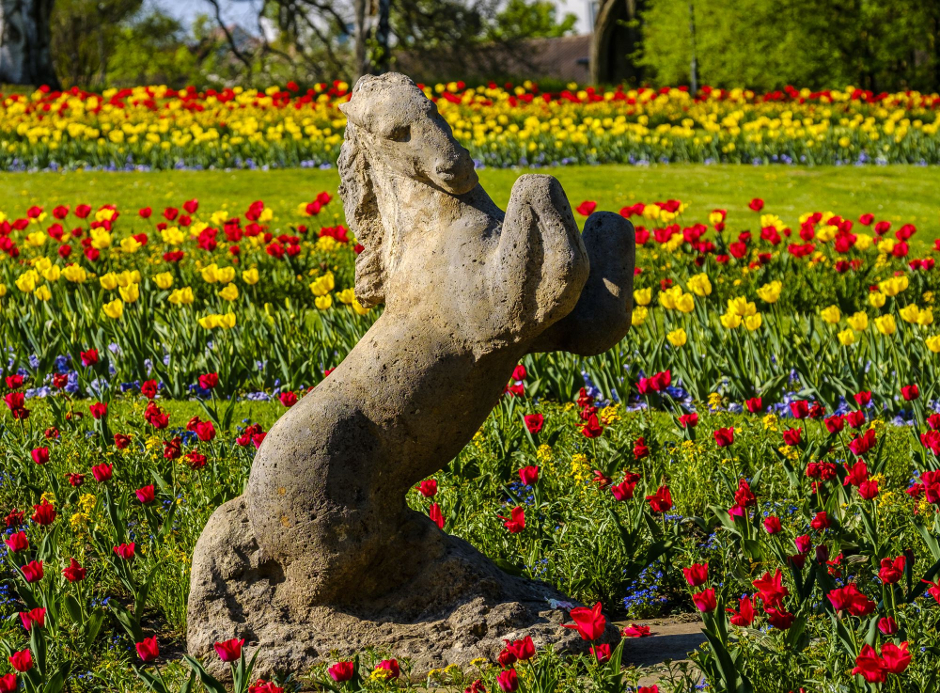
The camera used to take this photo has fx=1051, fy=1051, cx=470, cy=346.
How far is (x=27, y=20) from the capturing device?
17.3 metres

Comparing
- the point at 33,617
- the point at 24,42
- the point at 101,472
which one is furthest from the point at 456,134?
the point at 33,617

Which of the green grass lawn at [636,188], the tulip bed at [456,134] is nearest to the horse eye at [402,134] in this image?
the green grass lawn at [636,188]

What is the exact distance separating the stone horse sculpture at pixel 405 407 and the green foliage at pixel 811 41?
60.6ft

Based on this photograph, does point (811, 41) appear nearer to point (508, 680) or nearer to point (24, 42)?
point (24, 42)

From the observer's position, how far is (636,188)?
1173 centimetres

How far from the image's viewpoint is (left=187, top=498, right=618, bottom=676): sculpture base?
10.00ft

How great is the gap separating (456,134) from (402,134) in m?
10.7

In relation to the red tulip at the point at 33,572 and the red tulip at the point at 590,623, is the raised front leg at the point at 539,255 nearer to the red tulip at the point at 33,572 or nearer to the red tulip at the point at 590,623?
the red tulip at the point at 590,623

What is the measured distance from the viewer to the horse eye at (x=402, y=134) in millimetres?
2820

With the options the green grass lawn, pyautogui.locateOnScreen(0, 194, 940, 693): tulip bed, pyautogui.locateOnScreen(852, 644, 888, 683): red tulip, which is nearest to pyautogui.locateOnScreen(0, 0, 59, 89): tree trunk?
the green grass lawn

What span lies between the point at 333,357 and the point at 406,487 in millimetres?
2821

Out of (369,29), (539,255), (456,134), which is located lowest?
(539,255)

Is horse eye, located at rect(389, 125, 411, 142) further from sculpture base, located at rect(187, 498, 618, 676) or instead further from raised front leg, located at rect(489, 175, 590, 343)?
sculpture base, located at rect(187, 498, 618, 676)

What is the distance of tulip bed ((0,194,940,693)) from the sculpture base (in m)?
0.07
